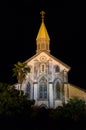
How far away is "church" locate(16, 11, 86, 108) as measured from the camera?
78438mm

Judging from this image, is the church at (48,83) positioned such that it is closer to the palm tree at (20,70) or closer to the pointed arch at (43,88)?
the pointed arch at (43,88)

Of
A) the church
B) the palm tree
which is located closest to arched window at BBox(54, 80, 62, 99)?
the church

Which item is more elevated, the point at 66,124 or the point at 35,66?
the point at 35,66

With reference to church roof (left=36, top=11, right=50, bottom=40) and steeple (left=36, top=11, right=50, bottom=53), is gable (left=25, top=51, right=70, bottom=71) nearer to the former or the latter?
steeple (left=36, top=11, right=50, bottom=53)

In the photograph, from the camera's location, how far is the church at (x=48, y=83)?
78438 mm

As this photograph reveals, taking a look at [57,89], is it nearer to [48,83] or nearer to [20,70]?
[48,83]

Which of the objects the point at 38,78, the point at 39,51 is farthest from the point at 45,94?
the point at 39,51

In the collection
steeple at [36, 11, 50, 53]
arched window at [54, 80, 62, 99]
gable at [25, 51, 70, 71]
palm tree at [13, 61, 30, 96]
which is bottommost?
arched window at [54, 80, 62, 99]

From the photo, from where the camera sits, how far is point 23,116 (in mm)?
58250

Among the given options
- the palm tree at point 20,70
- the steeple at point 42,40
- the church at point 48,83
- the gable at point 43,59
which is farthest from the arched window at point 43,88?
the steeple at point 42,40

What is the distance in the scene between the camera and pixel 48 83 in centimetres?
7938

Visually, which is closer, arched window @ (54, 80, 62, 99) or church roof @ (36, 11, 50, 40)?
arched window @ (54, 80, 62, 99)

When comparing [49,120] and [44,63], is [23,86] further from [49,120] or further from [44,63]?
[49,120]

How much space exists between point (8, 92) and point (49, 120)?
9.85 meters
